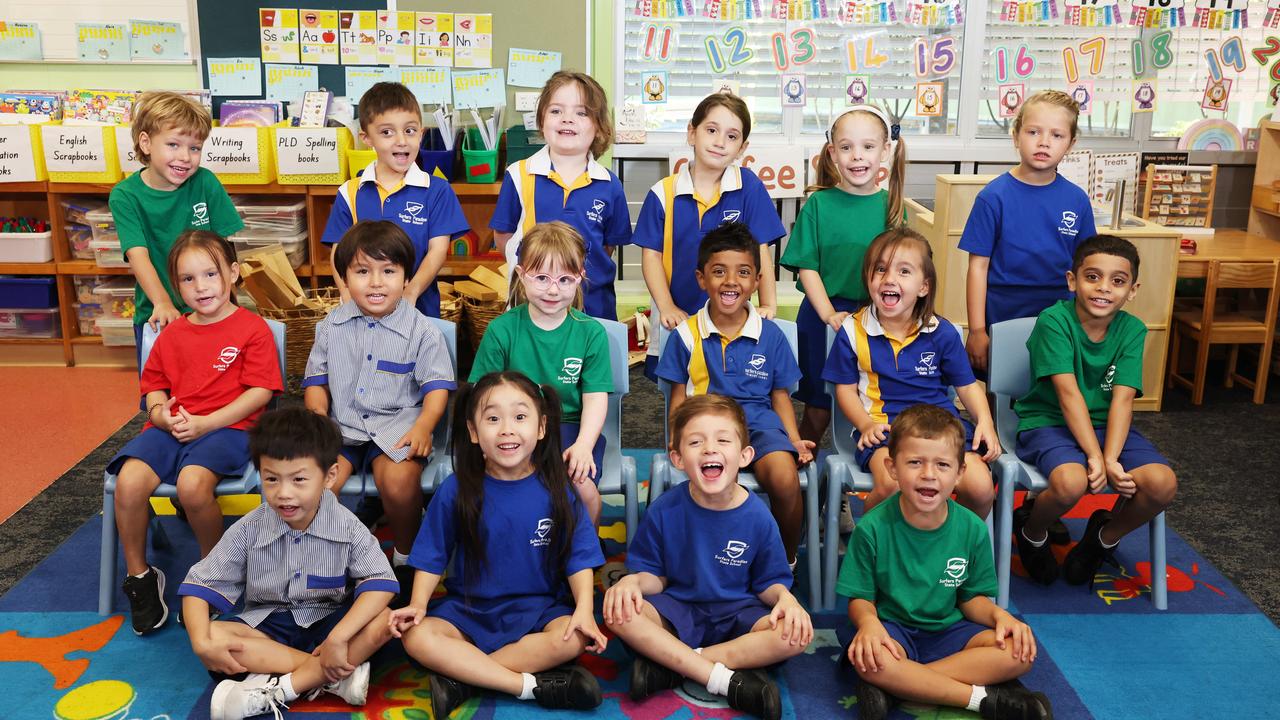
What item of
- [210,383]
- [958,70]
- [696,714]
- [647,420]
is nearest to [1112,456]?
[696,714]

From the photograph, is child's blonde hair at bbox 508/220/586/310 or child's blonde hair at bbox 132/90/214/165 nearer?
child's blonde hair at bbox 508/220/586/310

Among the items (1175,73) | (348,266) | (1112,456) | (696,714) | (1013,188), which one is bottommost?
(696,714)

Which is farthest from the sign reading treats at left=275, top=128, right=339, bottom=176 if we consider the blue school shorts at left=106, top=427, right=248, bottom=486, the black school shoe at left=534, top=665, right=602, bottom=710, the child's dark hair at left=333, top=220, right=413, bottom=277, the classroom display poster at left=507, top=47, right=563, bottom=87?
the black school shoe at left=534, top=665, right=602, bottom=710

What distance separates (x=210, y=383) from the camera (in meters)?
2.60

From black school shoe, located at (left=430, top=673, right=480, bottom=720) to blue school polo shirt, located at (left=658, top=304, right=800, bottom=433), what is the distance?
875 millimetres

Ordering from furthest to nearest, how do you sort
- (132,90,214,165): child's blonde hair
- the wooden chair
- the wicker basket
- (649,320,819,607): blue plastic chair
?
the wooden chair → the wicker basket → (132,90,214,165): child's blonde hair → (649,320,819,607): blue plastic chair

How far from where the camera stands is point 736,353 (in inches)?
103

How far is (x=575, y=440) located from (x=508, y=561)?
396 mm

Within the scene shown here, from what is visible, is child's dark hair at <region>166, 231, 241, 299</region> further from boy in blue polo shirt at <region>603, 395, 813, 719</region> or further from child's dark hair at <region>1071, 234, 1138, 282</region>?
child's dark hair at <region>1071, 234, 1138, 282</region>

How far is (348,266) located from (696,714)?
129 centimetres

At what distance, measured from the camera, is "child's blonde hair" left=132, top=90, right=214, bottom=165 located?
2848 mm

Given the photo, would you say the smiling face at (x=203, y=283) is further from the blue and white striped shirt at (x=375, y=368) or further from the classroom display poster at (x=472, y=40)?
the classroom display poster at (x=472, y=40)

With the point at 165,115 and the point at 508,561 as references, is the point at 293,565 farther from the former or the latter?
the point at 165,115

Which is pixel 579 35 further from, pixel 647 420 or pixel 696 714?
pixel 696 714
